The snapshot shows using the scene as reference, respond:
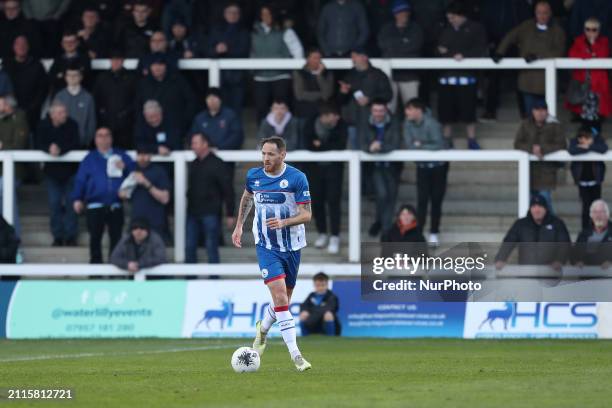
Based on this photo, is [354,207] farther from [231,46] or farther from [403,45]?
[231,46]

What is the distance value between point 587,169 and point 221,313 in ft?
17.3

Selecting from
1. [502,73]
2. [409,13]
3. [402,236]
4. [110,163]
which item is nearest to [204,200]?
[110,163]

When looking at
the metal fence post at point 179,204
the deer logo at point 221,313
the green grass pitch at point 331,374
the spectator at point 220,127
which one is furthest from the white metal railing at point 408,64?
the green grass pitch at point 331,374

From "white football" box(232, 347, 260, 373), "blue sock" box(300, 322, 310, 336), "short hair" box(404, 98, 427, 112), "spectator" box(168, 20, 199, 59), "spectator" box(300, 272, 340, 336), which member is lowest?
"blue sock" box(300, 322, 310, 336)

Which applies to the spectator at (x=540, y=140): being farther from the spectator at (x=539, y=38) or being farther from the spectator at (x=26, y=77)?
the spectator at (x=26, y=77)

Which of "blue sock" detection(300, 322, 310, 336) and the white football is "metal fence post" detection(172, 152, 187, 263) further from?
the white football

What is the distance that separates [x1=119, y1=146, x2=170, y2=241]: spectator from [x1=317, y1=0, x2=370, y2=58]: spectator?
127 inches

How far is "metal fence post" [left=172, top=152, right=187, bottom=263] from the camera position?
20.3 meters

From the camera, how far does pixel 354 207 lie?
20.2 metres

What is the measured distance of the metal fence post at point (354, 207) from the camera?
793 inches

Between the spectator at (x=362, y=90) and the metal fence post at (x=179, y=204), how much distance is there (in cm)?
237

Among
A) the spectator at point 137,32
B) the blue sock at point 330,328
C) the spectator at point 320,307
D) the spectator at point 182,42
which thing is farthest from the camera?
the spectator at point 137,32

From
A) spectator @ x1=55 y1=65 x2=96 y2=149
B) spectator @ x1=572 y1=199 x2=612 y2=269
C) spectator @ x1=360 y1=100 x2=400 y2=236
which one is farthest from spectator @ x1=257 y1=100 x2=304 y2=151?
spectator @ x1=572 y1=199 x2=612 y2=269

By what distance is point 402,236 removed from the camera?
1941cm
